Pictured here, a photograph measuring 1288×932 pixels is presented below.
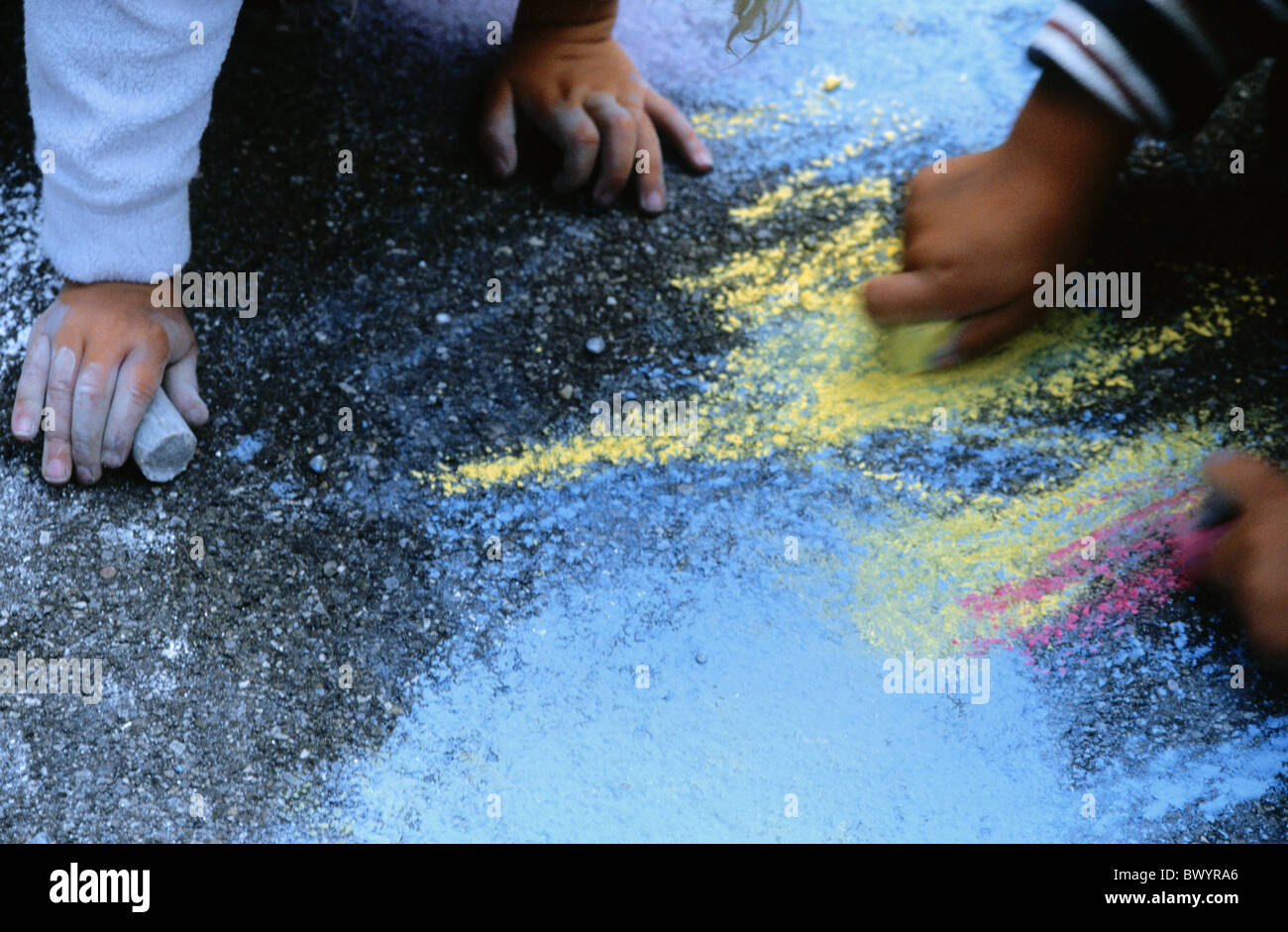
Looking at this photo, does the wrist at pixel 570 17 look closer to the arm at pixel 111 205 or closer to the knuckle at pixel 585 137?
the knuckle at pixel 585 137

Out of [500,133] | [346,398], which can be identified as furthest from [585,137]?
[346,398]

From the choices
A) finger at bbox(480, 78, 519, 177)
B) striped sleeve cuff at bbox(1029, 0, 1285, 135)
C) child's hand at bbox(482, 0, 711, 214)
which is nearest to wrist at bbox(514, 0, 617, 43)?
child's hand at bbox(482, 0, 711, 214)

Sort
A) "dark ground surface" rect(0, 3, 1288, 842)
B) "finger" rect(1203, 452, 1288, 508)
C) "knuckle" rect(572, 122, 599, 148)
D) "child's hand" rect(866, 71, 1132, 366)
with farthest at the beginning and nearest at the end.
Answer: "knuckle" rect(572, 122, 599, 148), "child's hand" rect(866, 71, 1132, 366), "finger" rect(1203, 452, 1288, 508), "dark ground surface" rect(0, 3, 1288, 842)

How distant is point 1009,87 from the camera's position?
1.91 metres

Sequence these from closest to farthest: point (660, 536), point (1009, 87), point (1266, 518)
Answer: point (1266, 518), point (660, 536), point (1009, 87)

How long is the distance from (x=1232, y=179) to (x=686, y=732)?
4.20 ft

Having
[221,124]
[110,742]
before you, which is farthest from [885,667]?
[221,124]

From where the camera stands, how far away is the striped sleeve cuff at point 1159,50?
1.32 m

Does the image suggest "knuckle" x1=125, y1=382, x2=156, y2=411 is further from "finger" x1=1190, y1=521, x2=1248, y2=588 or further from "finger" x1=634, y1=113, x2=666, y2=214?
"finger" x1=1190, y1=521, x2=1248, y2=588

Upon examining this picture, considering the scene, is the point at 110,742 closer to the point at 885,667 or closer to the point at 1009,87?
the point at 885,667

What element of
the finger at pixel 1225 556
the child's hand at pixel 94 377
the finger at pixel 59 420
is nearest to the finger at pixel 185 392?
the child's hand at pixel 94 377

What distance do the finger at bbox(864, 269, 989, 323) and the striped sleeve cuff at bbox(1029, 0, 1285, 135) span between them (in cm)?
29

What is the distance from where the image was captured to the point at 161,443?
1320mm

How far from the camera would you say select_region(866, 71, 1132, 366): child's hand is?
1.40 m
